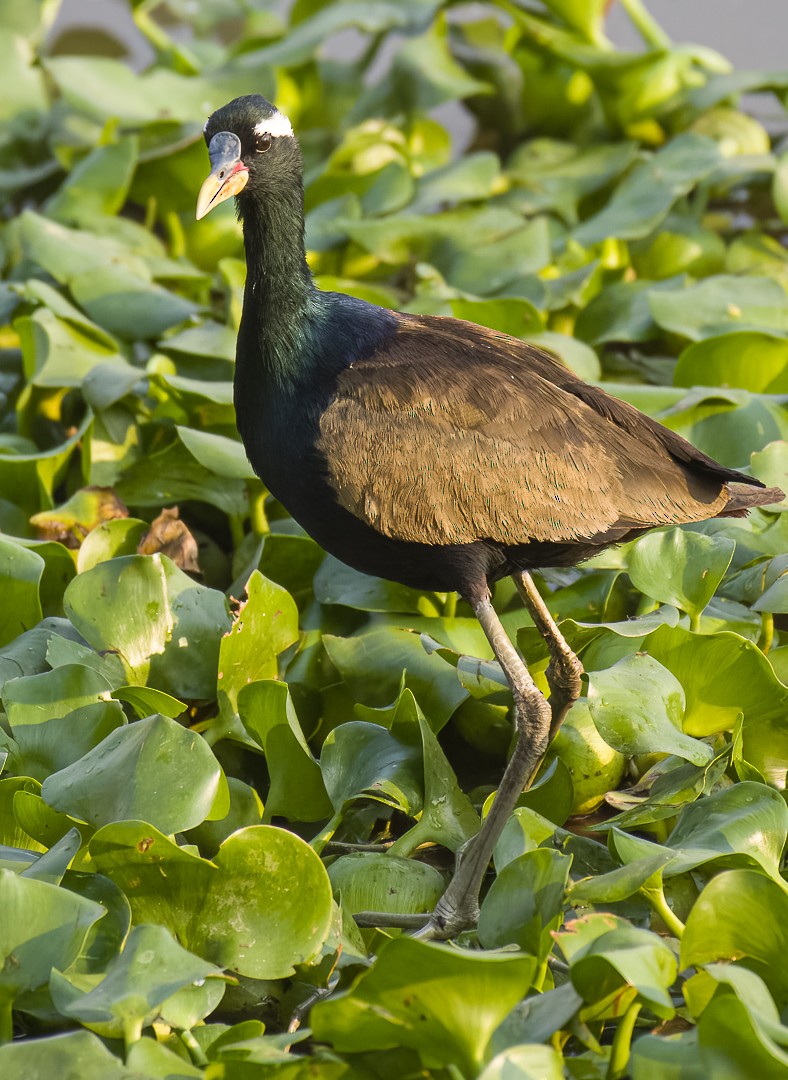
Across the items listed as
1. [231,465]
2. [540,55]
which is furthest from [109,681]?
[540,55]

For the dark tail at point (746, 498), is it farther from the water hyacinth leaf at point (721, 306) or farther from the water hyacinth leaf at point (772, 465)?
the water hyacinth leaf at point (721, 306)

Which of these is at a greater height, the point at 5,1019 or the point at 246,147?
the point at 246,147

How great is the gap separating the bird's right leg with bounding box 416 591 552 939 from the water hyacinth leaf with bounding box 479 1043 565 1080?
0.84 meters

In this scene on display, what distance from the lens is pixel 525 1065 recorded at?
2.21 meters

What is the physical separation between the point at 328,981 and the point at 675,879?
0.78 m

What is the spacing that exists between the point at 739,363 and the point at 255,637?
1903 mm

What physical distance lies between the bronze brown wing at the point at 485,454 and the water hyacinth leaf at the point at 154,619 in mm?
650

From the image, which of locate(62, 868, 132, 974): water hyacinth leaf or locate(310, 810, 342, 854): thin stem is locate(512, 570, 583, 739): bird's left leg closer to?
locate(310, 810, 342, 854): thin stem

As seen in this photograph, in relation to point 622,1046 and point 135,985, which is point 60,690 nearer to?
point 135,985

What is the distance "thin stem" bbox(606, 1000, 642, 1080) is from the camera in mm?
2434

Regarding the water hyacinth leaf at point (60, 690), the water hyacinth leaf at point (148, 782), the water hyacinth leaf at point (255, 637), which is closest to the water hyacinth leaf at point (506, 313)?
the water hyacinth leaf at point (255, 637)

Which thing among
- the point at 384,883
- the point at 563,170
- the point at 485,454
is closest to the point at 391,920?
the point at 384,883

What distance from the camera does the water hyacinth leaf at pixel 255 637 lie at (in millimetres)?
3346

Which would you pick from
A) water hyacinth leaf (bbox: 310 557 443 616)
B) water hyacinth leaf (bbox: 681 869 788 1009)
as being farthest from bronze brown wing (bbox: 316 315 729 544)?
water hyacinth leaf (bbox: 681 869 788 1009)
